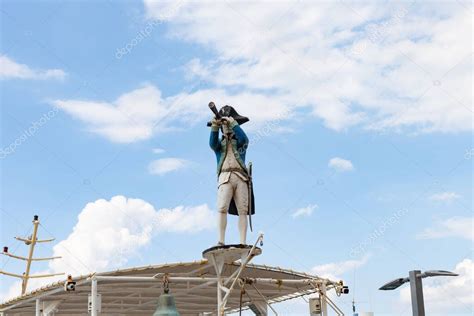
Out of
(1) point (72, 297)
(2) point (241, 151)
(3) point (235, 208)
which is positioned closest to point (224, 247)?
(3) point (235, 208)

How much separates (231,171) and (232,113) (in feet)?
6.62

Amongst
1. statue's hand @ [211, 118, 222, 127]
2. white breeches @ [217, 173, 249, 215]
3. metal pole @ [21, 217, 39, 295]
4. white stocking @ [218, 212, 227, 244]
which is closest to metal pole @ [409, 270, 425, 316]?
white breeches @ [217, 173, 249, 215]

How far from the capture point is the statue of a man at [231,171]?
21.7 meters

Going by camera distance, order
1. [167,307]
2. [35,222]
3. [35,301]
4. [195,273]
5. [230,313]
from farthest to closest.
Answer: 1. [35,222]
2. [230,313]
3. [35,301]
4. [195,273]
5. [167,307]

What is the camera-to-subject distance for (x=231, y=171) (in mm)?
21938

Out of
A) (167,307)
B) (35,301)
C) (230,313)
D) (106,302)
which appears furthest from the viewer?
(230,313)

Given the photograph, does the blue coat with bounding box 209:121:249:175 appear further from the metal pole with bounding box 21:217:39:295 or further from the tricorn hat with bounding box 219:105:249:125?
the metal pole with bounding box 21:217:39:295

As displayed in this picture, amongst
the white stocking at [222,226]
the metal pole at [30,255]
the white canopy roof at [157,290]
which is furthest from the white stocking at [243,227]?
the metal pole at [30,255]

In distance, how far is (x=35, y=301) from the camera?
26.5 m

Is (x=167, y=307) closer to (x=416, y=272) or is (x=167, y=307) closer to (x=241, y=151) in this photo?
(x=241, y=151)

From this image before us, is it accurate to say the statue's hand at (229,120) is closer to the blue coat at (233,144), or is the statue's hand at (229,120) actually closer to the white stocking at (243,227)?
the blue coat at (233,144)

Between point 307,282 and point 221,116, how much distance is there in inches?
261

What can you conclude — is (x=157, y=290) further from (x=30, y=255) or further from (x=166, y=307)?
(x=30, y=255)

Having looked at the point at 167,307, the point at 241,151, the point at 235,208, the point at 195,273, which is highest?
the point at 241,151
